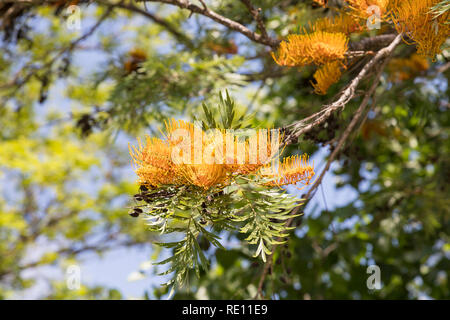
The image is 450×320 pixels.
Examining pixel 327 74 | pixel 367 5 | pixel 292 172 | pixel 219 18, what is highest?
pixel 219 18

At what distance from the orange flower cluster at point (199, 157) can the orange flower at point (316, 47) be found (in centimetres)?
46

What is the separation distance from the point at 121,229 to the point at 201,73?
4836 mm

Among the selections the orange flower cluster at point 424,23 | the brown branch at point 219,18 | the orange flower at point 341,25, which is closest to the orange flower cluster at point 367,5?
the orange flower cluster at point 424,23

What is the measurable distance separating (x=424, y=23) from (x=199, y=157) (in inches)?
34.3

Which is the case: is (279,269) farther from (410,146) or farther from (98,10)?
(98,10)

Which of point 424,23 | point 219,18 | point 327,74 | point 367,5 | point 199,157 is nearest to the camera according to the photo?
point 199,157

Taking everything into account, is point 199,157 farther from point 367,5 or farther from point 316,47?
point 367,5

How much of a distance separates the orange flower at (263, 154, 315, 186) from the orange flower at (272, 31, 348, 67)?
50cm

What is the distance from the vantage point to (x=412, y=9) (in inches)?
54.9

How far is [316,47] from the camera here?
1.57 meters

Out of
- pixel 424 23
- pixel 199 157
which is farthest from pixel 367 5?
pixel 199 157

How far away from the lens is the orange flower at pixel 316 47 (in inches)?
61.9

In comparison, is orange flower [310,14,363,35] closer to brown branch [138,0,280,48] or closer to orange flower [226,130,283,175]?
brown branch [138,0,280,48]
